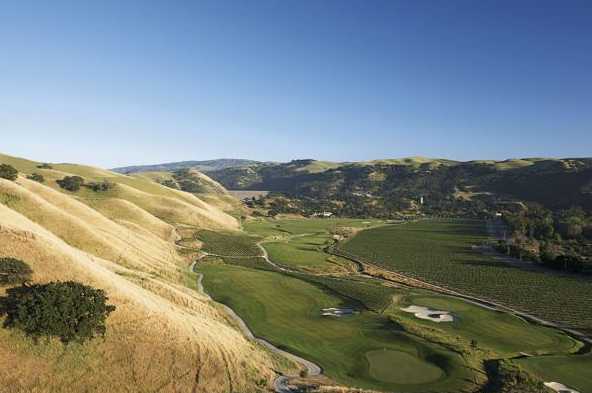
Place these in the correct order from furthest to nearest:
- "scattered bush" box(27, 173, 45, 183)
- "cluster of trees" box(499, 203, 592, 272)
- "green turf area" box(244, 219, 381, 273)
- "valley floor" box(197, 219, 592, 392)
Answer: "scattered bush" box(27, 173, 45, 183), "cluster of trees" box(499, 203, 592, 272), "green turf area" box(244, 219, 381, 273), "valley floor" box(197, 219, 592, 392)

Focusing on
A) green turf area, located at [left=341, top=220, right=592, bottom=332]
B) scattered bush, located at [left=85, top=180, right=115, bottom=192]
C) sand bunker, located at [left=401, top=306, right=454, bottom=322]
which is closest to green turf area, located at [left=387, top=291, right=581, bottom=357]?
sand bunker, located at [left=401, top=306, right=454, bottom=322]

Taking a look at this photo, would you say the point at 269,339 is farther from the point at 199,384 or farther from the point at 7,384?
the point at 7,384

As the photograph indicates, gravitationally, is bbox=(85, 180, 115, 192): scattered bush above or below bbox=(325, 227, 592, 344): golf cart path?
above

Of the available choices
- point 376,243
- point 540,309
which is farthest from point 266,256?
point 540,309

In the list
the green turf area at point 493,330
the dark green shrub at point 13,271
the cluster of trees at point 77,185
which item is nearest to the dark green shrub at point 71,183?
the cluster of trees at point 77,185

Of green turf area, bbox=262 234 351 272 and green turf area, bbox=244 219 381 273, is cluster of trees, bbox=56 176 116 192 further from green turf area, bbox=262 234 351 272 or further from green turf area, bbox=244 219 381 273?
green turf area, bbox=262 234 351 272

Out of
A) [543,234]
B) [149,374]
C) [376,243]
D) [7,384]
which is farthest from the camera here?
[543,234]

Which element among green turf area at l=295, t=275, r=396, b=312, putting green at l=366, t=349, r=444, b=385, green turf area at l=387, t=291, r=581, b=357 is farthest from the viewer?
green turf area at l=295, t=275, r=396, b=312
